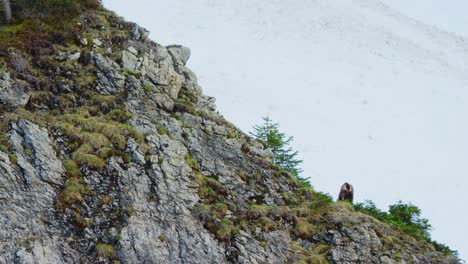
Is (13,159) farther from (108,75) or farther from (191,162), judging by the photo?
(108,75)

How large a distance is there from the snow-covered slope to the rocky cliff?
8.70 m

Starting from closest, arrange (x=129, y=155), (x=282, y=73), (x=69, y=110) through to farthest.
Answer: (x=129, y=155) → (x=69, y=110) → (x=282, y=73)

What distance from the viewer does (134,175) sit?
42.7ft

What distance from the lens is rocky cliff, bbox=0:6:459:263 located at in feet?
37.5

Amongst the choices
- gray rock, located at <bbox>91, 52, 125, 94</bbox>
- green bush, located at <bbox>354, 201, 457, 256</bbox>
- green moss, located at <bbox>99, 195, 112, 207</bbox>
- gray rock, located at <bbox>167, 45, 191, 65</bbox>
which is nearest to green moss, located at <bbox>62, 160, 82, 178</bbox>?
green moss, located at <bbox>99, 195, 112, 207</bbox>

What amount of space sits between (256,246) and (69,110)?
288 inches

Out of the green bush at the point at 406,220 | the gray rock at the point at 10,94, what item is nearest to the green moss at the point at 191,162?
the gray rock at the point at 10,94

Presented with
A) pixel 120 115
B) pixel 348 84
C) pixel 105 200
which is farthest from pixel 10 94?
pixel 348 84

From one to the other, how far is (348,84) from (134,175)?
953 inches

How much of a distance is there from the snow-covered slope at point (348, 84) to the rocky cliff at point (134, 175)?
8.70 meters

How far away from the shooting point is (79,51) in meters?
16.5

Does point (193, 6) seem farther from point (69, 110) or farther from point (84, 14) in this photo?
point (69, 110)

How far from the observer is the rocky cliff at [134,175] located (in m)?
11.4

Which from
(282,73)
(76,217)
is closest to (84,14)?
(76,217)
